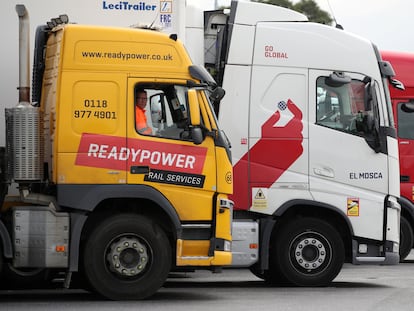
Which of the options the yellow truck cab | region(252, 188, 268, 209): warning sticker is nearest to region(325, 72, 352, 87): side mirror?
region(252, 188, 268, 209): warning sticker

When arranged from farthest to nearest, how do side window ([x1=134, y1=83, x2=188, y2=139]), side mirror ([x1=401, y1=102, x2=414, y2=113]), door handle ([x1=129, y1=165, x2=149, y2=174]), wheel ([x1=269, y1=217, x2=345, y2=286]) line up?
side mirror ([x1=401, y1=102, x2=414, y2=113])
wheel ([x1=269, y1=217, x2=345, y2=286])
side window ([x1=134, y1=83, x2=188, y2=139])
door handle ([x1=129, y1=165, x2=149, y2=174])

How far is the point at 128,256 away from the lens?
12.1 metres

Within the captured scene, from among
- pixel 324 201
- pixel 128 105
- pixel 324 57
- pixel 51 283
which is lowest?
pixel 51 283

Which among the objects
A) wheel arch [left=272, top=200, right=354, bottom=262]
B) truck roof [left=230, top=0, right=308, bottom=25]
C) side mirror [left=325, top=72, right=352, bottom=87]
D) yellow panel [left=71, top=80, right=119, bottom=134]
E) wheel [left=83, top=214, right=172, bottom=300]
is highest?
truck roof [left=230, top=0, right=308, bottom=25]

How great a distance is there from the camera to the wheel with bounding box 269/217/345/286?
46.4ft

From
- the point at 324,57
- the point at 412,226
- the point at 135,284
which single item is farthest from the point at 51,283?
the point at 412,226

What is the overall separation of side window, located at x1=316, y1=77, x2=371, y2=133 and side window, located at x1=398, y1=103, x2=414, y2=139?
3.29m

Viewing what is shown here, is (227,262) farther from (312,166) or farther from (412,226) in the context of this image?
(412,226)

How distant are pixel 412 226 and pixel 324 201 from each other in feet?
13.2

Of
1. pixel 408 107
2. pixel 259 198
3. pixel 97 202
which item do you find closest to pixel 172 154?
pixel 97 202

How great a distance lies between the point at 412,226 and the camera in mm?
17766

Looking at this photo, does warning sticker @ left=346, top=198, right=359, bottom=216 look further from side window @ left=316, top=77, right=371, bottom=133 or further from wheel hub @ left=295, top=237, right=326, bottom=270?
side window @ left=316, top=77, right=371, bottom=133

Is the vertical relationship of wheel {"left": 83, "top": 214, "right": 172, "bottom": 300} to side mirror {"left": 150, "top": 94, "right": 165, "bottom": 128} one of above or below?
below

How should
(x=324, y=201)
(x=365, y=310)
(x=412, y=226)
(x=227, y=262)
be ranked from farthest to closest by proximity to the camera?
(x=412, y=226), (x=324, y=201), (x=227, y=262), (x=365, y=310)
